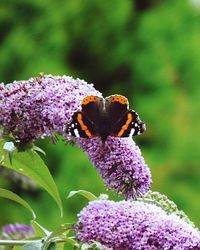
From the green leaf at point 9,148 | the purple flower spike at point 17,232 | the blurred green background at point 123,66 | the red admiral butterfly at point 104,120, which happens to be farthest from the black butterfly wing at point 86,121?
the blurred green background at point 123,66

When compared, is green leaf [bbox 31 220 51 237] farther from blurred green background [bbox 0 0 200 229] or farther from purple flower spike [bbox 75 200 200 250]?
blurred green background [bbox 0 0 200 229]

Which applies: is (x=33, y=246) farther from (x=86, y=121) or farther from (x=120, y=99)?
(x=120, y=99)

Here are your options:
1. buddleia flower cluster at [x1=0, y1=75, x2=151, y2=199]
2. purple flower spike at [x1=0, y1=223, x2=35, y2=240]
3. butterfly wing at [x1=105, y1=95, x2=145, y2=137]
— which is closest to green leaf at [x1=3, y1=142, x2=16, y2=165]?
buddleia flower cluster at [x1=0, y1=75, x2=151, y2=199]

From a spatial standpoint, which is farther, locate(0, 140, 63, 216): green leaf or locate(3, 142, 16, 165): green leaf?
locate(0, 140, 63, 216): green leaf

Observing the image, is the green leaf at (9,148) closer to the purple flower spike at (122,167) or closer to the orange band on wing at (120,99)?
the purple flower spike at (122,167)

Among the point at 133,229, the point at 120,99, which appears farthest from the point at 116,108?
the point at 133,229

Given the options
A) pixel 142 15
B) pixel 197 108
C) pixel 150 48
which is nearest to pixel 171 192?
pixel 197 108

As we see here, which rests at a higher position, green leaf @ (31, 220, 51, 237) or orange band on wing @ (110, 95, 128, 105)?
orange band on wing @ (110, 95, 128, 105)
